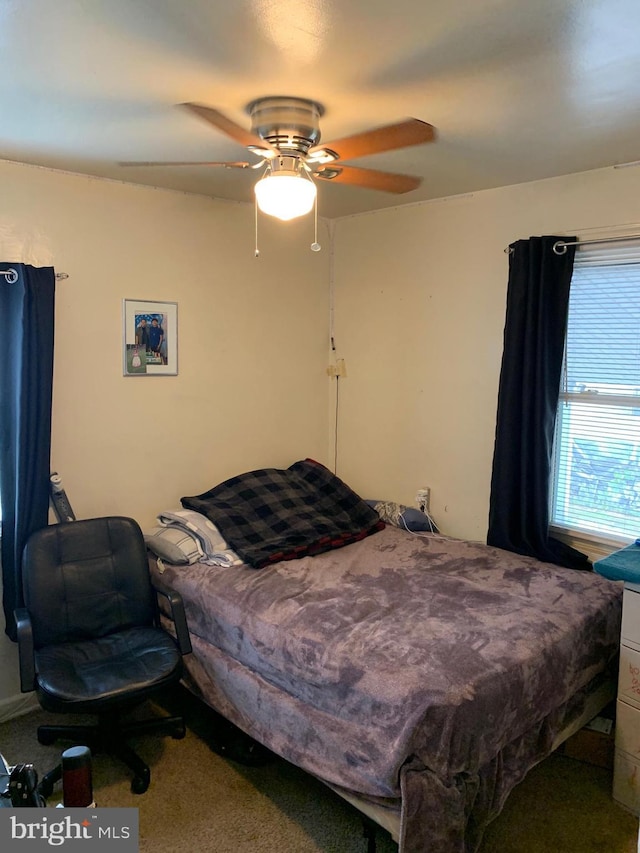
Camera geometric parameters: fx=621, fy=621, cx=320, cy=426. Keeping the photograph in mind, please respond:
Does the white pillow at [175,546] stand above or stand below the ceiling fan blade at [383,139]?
below

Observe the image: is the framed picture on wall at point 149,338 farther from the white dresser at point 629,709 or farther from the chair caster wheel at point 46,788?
the white dresser at point 629,709

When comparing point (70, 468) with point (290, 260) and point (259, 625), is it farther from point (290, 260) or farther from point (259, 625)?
point (290, 260)

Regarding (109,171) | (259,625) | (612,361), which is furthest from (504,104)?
(259,625)

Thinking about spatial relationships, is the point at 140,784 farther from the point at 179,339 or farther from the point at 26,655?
the point at 179,339

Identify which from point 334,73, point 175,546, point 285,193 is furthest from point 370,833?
point 334,73

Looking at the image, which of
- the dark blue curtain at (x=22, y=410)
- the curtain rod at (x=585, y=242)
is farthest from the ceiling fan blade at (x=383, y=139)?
the dark blue curtain at (x=22, y=410)

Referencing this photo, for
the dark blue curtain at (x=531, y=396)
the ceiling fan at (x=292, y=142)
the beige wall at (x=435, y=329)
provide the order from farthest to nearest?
the beige wall at (x=435, y=329), the dark blue curtain at (x=531, y=396), the ceiling fan at (x=292, y=142)

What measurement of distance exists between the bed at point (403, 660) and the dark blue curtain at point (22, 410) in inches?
26.6

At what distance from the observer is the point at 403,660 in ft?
6.86

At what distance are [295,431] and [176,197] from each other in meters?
1.57

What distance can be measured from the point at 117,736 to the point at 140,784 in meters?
0.24

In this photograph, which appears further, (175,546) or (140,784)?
(175,546)

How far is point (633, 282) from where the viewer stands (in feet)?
9.22

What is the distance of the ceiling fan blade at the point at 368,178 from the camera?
2.36 meters
